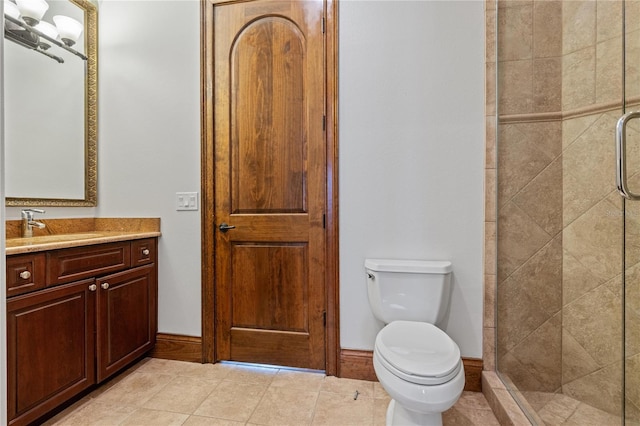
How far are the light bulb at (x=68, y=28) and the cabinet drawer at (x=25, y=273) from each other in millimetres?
1375

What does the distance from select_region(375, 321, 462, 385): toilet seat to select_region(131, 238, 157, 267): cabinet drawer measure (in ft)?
4.87

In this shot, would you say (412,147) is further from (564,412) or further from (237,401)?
(237,401)

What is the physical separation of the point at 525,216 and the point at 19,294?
2325 mm

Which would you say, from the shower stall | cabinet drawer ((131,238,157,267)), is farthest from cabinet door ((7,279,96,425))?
the shower stall

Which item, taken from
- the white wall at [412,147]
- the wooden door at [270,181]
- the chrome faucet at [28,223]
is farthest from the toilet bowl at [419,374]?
the chrome faucet at [28,223]

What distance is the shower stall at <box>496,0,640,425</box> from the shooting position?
138 centimetres

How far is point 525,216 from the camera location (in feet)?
5.41

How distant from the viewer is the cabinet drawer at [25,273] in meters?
1.28

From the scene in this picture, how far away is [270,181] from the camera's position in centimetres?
195

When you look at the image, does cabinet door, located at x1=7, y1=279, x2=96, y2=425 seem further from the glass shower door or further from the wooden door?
the glass shower door

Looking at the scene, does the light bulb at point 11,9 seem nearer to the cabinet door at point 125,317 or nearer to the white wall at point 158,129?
the white wall at point 158,129

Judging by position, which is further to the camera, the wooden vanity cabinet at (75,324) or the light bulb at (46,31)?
the light bulb at (46,31)

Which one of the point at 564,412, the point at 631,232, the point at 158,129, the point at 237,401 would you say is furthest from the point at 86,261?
the point at 631,232

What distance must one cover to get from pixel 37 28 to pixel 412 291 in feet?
8.23
